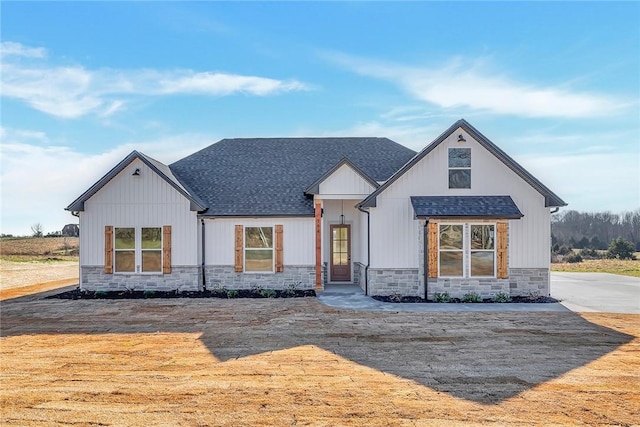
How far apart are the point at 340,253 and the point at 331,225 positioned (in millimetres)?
1297

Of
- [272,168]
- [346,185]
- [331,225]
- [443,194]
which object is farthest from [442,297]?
[272,168]

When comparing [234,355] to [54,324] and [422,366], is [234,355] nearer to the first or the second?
[422,366]

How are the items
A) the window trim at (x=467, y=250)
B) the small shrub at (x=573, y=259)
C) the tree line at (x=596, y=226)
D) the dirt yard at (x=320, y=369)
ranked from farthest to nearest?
the tree line at (x=596, y=226) < the small shrub at (x=573, y=259) < the window trim at (x=467, y=250) < the dirt yard at (x=320, y=369)

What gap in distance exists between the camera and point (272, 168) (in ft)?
57.9

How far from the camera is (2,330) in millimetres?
9422

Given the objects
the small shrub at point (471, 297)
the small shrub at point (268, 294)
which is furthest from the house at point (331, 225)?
the small shrub at point (268, 294)

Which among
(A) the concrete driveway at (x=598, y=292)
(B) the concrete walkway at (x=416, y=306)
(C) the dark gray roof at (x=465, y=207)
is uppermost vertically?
(C) the dark gray roof at (x=465, y=207)

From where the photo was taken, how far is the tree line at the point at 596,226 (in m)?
48.3

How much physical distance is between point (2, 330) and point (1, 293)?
7.37 m

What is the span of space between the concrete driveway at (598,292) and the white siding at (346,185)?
7585 millimetres

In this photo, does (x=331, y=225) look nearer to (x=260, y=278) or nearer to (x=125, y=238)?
(x=260, y=278)

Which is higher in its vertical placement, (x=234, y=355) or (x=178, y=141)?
(x=178, y=141)

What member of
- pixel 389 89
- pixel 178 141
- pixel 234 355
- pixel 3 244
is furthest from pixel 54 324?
pixel 3 244

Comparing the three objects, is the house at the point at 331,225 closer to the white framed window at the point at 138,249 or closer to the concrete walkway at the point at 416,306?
the white framed window at the point at 138,249
